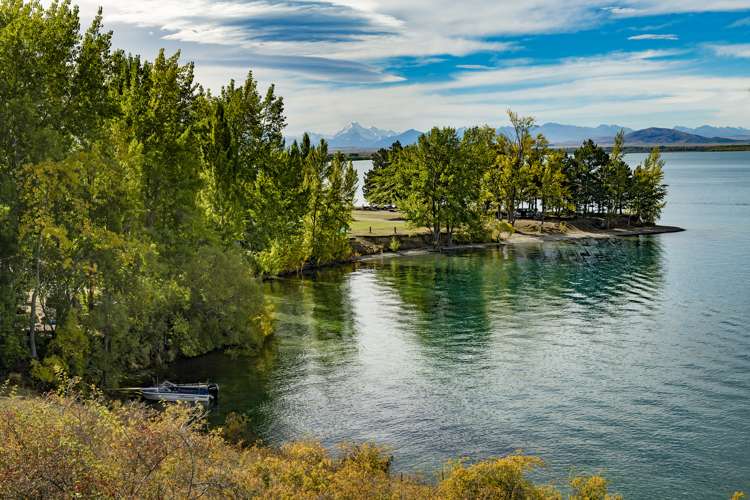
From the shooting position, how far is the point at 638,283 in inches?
3499

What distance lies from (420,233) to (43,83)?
94.1m

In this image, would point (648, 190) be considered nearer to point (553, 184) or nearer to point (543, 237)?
point (553, 184)

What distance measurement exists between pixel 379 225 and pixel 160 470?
11943 centimetres

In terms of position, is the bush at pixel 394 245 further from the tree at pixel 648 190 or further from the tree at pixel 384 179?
the tree at pixel 648 190

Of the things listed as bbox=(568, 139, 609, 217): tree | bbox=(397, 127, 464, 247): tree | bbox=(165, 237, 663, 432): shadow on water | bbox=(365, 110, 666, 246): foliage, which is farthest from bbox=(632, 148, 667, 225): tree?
bbox=(397, 127, 464, 247): tree

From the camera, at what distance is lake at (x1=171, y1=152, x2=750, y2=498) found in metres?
38.2

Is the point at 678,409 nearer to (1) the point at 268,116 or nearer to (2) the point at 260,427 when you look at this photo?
(2) the point at 260,427

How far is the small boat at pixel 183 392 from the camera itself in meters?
44.7

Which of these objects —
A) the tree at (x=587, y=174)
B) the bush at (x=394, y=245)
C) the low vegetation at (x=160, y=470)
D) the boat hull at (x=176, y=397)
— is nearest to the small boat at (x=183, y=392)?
the boat hull at (x=176, y=397)

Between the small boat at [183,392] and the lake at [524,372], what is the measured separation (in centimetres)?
128

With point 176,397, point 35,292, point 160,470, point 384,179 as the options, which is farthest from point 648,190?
point 160,470

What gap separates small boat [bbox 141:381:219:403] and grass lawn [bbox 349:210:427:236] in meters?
71.9

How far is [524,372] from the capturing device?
52.2 m

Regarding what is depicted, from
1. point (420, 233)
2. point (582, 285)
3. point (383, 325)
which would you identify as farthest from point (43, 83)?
point (420, 233)
